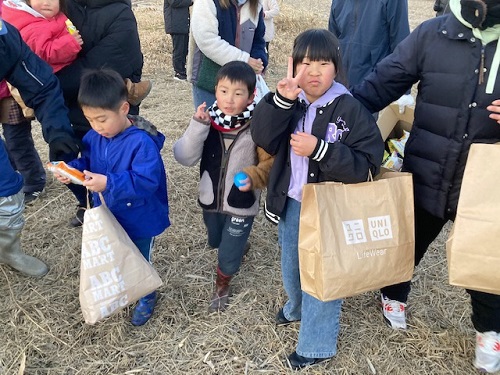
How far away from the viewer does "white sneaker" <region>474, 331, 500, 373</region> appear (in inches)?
89.1

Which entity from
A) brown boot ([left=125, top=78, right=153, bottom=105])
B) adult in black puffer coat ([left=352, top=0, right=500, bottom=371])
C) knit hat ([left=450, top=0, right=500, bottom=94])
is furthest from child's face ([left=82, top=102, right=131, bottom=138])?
knit hat ([left=450, top=0, right=500, bottom=94])

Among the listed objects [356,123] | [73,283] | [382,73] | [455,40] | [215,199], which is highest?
[455,40]

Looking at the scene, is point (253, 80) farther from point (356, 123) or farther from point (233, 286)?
point (233, 286)

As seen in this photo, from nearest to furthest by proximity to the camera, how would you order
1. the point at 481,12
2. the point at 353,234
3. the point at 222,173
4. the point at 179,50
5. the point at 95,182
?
1. the point at 481,12
2. the point at 353,234
3. the point at 95,182
4. the point at 222,173
5. the point at 179,50

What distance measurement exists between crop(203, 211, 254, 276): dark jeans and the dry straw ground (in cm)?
30

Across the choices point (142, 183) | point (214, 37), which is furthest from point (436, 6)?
point (142, 183)

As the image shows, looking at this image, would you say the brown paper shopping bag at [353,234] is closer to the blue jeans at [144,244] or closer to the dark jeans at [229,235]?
the dark jeans at [229,235]

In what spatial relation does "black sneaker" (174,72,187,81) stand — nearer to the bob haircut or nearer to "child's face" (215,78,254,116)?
"child's face" (215,78,254,116)

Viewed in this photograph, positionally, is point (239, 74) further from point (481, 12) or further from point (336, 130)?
point (481, 12)

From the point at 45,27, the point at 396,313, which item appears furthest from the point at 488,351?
the point at 45,27

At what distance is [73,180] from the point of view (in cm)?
213

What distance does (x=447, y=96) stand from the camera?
1.97 metres

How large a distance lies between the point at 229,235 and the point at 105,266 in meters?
0.69

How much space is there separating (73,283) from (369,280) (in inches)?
74.2
